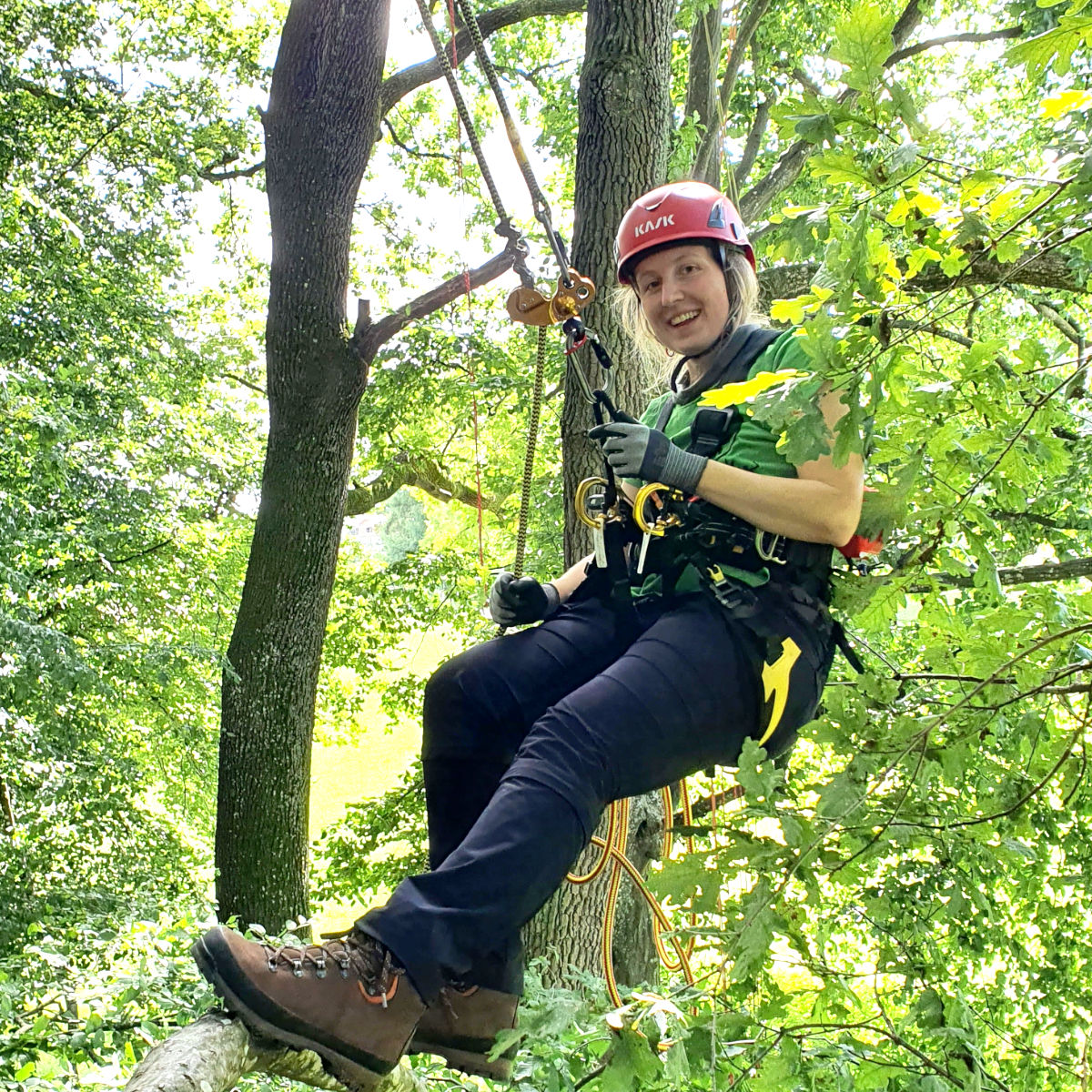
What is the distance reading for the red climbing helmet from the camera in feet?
6.55

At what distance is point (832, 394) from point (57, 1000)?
7.43ft

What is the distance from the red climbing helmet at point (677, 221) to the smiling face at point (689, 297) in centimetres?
3

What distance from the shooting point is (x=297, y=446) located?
5328 millimetres

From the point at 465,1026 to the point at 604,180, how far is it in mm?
2597

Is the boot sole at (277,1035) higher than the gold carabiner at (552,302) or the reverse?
the reverse

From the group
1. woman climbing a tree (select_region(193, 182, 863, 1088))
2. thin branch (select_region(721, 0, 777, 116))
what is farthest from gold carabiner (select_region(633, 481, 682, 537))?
thin branch (select_region(721, 0, 777, 116))

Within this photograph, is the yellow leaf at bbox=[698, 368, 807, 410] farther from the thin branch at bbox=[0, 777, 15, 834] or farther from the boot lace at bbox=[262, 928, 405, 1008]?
the thin branch at bbox=[0, 777, 15, 834]

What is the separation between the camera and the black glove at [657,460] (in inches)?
67.0

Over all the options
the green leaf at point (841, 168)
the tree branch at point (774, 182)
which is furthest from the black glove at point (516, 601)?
the tree branch at point (774, 182)

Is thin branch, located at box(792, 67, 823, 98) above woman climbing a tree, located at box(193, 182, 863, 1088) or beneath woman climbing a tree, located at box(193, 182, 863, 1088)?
above

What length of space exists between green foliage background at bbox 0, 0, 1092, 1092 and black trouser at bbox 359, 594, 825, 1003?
169 mm

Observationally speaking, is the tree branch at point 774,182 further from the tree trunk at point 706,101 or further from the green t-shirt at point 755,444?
the green t-shirt at point 755,444

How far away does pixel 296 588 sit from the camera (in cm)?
Result: 520

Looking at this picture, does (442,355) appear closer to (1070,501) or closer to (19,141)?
(19,141)
